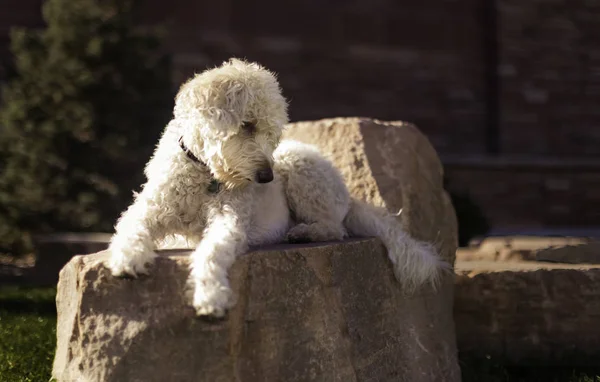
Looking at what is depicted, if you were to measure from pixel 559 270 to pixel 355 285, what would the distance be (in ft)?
6.52

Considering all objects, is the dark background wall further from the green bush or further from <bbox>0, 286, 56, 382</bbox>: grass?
<bbox>0, 286, 56, 382</bbox>: grass

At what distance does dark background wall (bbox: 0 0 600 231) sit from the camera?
11.6 metres

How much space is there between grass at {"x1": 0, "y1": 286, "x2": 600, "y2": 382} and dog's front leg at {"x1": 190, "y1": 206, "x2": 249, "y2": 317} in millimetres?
1686

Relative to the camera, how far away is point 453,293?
5.72m

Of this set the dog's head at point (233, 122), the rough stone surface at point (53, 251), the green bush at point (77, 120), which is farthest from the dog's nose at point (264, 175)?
the rough stone surface at point (53, 251)

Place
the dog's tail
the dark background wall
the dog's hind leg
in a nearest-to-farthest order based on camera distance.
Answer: the dog's hind leg → the dog's tail → the dark background wall

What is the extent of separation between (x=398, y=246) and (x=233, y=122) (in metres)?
1.40

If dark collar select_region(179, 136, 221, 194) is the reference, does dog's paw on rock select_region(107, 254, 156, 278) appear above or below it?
below

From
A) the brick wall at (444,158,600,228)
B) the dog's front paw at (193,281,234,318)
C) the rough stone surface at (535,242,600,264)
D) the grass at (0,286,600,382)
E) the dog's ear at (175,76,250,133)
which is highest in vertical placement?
the brick wall at (444,158,600,228)

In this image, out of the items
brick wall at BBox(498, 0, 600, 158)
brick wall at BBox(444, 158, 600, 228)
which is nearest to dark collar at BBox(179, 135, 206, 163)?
brick wall at BBox(444, 158, 600, 228)

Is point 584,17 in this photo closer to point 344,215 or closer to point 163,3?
point 163,3

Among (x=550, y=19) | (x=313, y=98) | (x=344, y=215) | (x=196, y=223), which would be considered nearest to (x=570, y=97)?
(x=550, y=19)

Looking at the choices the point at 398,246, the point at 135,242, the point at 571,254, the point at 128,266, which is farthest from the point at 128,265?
the point at 571,254

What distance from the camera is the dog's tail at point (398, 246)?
4.79 m
